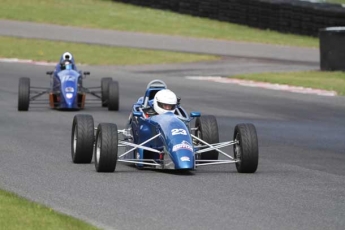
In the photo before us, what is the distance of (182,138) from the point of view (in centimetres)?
1230

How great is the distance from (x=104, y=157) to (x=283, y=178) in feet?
6.47

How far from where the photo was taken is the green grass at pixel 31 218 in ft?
29.5

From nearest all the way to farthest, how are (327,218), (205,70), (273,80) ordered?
(327,218) → (273,80) → (205,70)

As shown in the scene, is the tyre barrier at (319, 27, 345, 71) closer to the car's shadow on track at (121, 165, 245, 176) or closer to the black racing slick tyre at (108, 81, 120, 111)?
the black racing slick tyre at (108, 81, 120, 111)

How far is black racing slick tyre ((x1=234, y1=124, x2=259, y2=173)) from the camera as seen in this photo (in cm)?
1245

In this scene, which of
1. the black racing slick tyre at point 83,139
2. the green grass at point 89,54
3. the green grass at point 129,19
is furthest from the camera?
the green grass at point 129,19

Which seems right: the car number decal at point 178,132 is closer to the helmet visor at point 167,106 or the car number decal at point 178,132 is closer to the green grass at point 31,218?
the helmet visor at point 167,106

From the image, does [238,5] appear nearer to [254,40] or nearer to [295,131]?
[254,40]

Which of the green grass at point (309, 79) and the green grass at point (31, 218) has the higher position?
the green grass at point (31, 218)

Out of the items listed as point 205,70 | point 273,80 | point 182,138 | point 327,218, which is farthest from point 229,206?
point 205,70

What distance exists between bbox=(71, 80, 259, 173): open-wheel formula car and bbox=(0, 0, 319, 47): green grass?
23913 millimetres

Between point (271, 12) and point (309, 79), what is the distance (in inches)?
430

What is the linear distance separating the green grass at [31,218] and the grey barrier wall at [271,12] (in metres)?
25.6

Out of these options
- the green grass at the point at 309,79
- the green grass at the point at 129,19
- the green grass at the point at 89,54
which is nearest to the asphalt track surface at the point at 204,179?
the green grass at the point at 309,79
